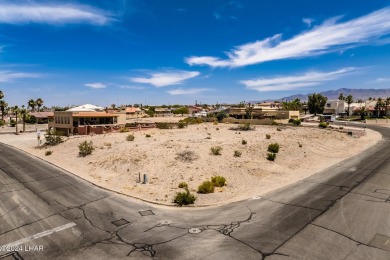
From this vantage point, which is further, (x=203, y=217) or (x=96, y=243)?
(x=203, y=217)

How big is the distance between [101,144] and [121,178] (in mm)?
16662

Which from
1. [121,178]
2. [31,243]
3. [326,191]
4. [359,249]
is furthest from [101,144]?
[359,249]

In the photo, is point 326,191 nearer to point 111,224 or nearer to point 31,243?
point 111,224

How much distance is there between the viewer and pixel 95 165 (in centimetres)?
2978

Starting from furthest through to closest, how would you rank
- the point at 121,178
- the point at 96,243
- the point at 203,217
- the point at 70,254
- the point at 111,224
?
the point at 121,178, the point at 203,217, the point at 111,224, the point at 96,243, the point at 70,254

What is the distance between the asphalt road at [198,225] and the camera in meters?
12.0

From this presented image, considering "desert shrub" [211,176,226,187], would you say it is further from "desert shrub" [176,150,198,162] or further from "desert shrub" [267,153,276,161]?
"desert shrub" [267,153,276,161]

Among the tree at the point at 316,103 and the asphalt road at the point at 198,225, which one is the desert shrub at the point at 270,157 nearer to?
the asphalt road at the point at 198,225

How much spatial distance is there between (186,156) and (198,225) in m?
15.4

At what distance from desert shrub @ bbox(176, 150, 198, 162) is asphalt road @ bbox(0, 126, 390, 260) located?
33.5 feet

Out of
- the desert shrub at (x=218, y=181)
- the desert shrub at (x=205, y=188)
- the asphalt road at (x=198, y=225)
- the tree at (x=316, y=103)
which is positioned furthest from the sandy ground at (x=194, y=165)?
the tree at (x=316, y=103)

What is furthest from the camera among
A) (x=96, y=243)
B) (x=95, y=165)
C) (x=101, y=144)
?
(x=101, y=144)

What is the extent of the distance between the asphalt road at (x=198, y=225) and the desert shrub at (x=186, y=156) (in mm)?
10216

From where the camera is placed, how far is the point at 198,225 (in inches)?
585
